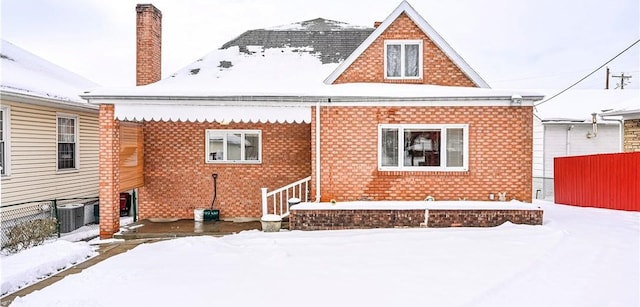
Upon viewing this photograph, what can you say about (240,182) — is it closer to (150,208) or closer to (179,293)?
(150,208)

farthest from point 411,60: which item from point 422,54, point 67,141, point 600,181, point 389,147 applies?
point 67,141

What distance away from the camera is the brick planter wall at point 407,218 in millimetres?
9992

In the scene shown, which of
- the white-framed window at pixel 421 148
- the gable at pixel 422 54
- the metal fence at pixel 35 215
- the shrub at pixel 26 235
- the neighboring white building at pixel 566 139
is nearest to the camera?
the shrub at pixel 26 235

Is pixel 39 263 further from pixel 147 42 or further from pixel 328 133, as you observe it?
pixel 147 42

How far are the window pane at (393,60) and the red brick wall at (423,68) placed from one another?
193mm

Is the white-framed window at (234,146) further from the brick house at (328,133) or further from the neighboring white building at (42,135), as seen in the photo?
the neighboring white building at (42,135)

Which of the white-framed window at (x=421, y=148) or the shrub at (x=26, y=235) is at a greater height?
the white-framed window at (x=421, y=148)

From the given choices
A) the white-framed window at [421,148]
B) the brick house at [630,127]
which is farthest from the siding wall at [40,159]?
the brick house at [630,127]

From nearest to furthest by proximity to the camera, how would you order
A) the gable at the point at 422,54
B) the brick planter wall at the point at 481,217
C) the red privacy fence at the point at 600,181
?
the brick planter wall at the point at 481,217 < the gable at the point at 422,54 < the red privacy fence at the point at 600,181

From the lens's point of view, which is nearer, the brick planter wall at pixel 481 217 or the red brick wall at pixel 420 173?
the brick planter wall at pixel 481 217

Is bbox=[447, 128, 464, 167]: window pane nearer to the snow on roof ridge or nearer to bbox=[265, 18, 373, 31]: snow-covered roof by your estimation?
bbox=[265, 18, 373, 31]: snow-covered roof

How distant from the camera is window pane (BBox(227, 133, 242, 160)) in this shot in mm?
12695

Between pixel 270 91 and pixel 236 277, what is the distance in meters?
4.98

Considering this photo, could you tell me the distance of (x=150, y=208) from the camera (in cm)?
1262
